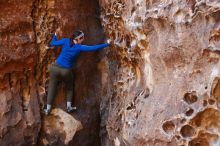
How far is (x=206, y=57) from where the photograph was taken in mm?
3057

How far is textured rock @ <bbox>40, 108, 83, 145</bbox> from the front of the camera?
458 cm

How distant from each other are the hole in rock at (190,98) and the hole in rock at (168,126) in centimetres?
24

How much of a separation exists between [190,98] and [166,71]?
1.30ft

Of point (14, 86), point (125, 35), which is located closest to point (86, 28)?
point (125, 35)

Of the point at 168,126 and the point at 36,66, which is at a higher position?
the point at 36,66

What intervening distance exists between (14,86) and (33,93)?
0.81 feet

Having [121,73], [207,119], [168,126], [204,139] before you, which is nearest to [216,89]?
[207,119]

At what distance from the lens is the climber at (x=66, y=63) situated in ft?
13.9

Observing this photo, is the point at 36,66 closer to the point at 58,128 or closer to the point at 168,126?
the point at 58,128

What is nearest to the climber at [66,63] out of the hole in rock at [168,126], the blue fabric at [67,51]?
the blue fabric at [67,51]

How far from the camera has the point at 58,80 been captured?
14.5 ft

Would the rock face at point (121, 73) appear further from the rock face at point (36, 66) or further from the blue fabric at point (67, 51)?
the blue fabric at point (67, 51)

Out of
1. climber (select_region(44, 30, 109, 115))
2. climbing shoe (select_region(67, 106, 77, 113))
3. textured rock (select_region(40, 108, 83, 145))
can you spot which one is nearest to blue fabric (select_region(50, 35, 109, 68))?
climber (select_region(44, 30, 109, 115))

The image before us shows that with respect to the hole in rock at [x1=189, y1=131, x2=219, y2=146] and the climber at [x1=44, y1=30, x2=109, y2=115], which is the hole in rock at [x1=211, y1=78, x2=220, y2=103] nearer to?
the hole in rock at [x1=189, y1=131, x2=219, y2=146]
